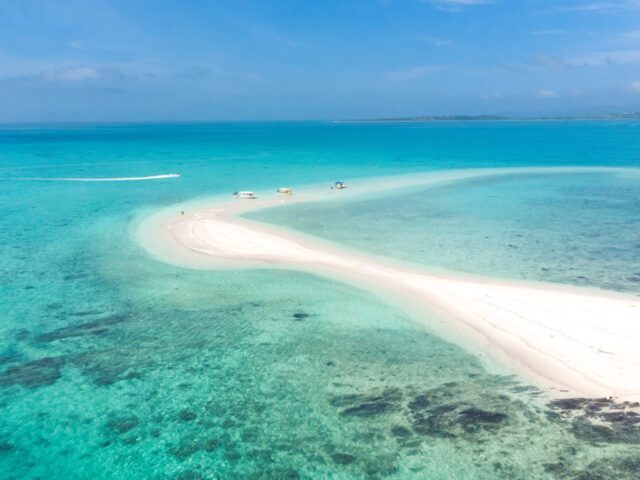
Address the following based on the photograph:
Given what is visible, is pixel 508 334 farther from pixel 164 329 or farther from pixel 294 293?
pixel 164 329

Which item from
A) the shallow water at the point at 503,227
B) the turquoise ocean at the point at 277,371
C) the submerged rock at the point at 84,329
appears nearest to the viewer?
the turquoise ocean at the point at 277,371

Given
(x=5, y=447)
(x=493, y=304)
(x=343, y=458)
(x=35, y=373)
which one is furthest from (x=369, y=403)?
(x=35, y=373)

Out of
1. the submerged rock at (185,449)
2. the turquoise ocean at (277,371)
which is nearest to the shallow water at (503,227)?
the turquoise ocean at (277,371)

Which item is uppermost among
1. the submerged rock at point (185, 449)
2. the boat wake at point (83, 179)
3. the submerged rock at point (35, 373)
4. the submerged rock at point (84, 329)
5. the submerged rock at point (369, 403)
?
the boat wake at point (83, 179)

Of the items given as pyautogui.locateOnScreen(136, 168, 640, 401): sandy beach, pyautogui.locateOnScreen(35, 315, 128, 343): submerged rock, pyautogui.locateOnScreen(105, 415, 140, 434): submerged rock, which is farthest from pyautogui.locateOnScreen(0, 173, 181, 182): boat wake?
pyautogui.locateOnScreen(105, 415, 140, 434): submerged rock

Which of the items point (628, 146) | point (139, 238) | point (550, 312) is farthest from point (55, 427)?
point (628, 146)

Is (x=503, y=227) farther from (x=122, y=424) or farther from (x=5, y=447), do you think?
(x=5, y=447)

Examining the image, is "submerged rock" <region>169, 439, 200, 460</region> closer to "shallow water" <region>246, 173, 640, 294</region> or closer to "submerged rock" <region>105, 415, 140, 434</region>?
"submerged rock" <region>105, 415, 140, 434</region>

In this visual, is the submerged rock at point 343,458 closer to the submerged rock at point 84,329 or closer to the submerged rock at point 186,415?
the submerged rock at point 186,415
